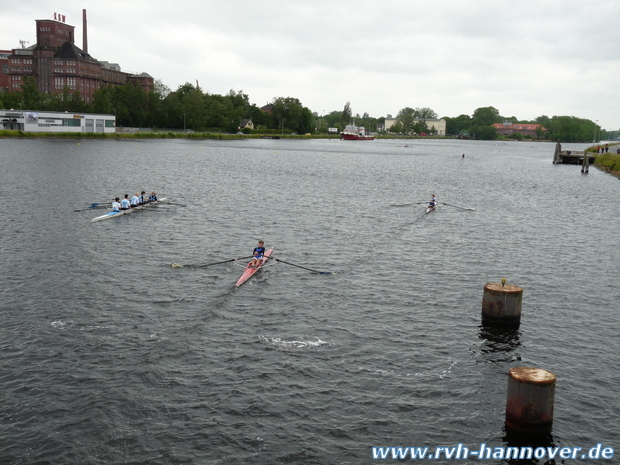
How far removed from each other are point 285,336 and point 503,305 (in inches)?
445

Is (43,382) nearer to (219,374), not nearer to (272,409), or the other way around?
(219,374)

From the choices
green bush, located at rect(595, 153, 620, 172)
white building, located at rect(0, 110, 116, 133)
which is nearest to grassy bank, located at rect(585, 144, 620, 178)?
green bush, located at rect(595, 153, 620, 172)

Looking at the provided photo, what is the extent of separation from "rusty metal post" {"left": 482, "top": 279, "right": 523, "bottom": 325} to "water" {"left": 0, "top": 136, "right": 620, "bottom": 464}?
0.76m

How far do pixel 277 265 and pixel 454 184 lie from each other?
69258 millimetres

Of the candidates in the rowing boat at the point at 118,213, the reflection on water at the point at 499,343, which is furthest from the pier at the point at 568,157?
the reflection on water at the point at 499,343

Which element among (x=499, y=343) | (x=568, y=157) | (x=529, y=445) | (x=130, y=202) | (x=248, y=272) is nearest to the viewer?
(x=529, y=445)

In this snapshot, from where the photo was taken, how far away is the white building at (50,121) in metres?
173

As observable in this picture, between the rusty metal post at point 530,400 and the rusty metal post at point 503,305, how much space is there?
30.1 feet

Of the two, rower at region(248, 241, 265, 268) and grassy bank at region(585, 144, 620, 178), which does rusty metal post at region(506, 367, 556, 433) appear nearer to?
rower at region(248, 241, 265, 268)

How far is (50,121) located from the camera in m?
178

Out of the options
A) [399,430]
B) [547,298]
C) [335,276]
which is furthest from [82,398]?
[547,298]

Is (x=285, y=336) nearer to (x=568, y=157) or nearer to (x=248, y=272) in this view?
(x=248, y=272)

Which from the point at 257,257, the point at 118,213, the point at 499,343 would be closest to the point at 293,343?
the point at 499,343

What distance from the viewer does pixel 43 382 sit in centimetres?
2156
